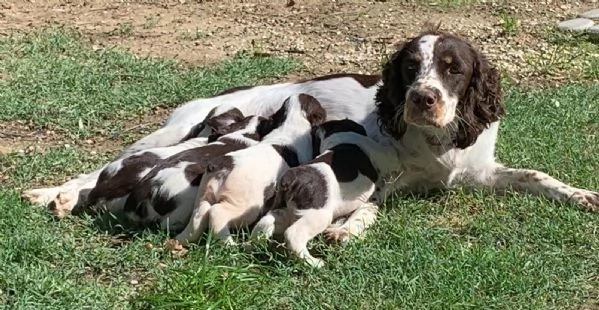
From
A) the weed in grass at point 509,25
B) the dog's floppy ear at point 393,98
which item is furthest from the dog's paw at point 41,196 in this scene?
the weed in grass at point 509,25

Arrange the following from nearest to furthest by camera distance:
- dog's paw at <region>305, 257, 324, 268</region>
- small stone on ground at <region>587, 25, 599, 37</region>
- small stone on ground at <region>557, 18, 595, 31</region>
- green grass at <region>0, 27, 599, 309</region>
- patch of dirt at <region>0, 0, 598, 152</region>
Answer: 1. green grass at <region>0, 27, 599, 309</region>
2. dog's paw at <region>305, 257, 324, 268</region>
3. patch of dirt at <region>0, 0, 598, 152</region>
4. small stone on ground at <region>587, 25, 599, 37</region>
5. small stone on ground at <region>557, 18, 595, 31</region>

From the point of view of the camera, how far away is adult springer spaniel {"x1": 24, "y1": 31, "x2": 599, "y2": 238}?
525 centimetres

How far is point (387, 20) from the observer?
9961 mm

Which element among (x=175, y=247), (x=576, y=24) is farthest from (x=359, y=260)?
(x=576, y=24)

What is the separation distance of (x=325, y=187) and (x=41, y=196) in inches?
61.8

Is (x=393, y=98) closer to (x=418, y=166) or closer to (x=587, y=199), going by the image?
(x=418, y=166)

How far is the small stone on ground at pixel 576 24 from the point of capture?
9.67 meters

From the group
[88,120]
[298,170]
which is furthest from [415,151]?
[88,120]

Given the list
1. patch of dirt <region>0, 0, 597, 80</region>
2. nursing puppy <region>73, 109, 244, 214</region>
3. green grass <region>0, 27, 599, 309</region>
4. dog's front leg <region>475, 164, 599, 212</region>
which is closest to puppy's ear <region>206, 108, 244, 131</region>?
nursing puppy <region>73, 109, 244, 214</region>

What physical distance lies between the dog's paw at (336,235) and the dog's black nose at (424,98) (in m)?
0.74

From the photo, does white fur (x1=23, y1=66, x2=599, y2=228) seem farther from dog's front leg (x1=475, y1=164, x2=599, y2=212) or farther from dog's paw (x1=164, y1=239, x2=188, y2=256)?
dog's paw (x1=164, y1=239, x2=188, y2=256)

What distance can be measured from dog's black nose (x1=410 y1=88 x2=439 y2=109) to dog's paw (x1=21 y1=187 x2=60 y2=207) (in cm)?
194

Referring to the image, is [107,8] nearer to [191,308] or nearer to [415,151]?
[415,151]

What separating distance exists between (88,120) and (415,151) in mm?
2517
